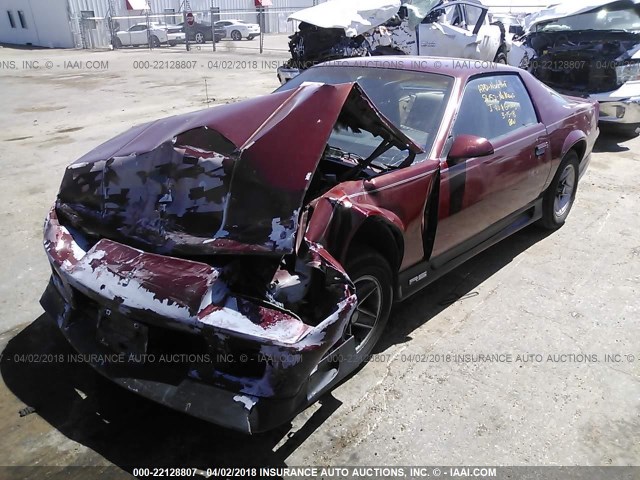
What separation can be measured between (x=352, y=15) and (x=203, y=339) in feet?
33.1

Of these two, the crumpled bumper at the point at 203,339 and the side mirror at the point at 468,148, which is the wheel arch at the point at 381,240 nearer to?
the crumpled bumper at the point at 203,339

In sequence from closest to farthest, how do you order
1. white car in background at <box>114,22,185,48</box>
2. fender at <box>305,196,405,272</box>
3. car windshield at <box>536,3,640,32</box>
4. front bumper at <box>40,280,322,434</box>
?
front bumper at <box>40,280,322,434</box> → fender at <box>305,196,405,272</box> → car windshield at <box>536,3,640,32</box> → white car in background at <box>114,22,185,48</box>

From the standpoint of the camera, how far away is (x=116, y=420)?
266cm

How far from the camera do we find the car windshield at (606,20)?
Result: 856 centimetres

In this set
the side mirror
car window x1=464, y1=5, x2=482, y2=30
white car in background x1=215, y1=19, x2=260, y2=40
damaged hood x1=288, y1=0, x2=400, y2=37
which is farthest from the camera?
white car in background x1=215, y1=19, x2=260, y2=40

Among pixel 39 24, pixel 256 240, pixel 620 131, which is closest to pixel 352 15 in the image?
pixel 620 131

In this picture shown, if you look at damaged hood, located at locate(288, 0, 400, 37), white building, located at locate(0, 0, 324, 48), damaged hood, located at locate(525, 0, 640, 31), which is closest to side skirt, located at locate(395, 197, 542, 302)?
damaged hood, located at locate(525, 0, 640, 31)

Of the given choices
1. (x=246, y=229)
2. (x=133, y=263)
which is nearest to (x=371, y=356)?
(x=246, y=229)

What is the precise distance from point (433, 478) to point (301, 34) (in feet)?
33.6

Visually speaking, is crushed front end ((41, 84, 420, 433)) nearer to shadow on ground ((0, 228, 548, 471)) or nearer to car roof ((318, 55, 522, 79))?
shadow on ground ((0, 228, 548, 471))

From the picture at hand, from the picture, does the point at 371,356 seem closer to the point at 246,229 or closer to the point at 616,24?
the point at 246,229

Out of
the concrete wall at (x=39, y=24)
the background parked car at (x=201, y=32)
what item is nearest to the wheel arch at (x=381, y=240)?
the background parked car at (x=201, y=32)

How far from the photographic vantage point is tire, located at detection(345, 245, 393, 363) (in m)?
2.75

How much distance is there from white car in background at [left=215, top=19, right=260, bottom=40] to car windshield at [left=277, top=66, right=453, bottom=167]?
98.5ft
